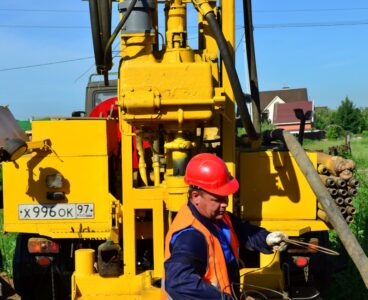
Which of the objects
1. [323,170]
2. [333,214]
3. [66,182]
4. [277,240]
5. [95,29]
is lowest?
[277,240]

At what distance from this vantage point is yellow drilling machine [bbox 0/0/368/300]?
4090 millimetres

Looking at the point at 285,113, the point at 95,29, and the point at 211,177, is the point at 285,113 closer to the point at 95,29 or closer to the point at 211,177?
the point at 95,29

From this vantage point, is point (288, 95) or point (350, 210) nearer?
point (350, 210)

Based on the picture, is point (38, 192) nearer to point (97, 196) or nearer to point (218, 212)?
point (97, 196)

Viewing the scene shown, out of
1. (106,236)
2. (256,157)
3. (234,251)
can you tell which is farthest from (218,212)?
(106,236)

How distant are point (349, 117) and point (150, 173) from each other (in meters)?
66.6

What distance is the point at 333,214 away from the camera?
4.01 meters

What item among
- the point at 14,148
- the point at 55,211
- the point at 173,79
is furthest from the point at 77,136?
the point at 173,79

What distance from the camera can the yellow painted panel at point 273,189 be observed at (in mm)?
4797

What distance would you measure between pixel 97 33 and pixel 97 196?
4.93 ft

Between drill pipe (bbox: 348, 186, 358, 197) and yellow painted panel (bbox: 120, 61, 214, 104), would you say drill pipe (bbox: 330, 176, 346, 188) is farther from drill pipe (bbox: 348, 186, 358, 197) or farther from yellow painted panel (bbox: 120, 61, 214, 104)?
yellow painted panel (bbox: 120, 61, 214, 104)

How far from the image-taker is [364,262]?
12.2ft

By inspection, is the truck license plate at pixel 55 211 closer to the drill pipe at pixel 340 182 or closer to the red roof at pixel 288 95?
the drill pipe at pixel 340 182

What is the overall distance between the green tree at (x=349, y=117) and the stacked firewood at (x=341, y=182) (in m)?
65.8
